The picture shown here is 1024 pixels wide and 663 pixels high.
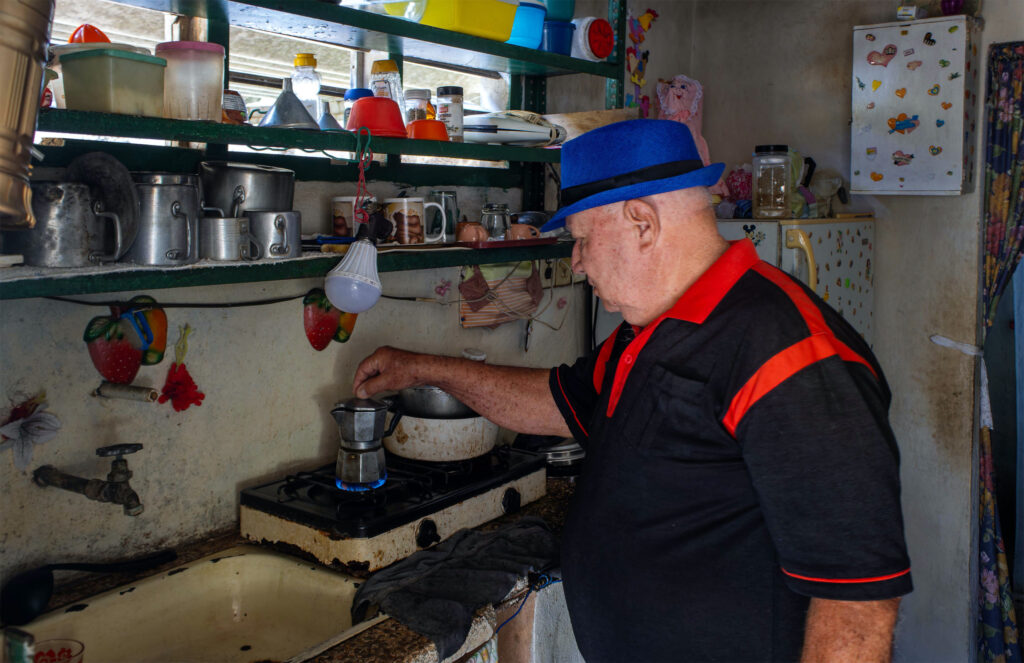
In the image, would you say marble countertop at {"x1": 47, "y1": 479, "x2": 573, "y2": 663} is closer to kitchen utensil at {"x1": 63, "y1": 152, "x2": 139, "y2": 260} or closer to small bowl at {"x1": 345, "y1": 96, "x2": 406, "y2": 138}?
kitchen utensil at {"x1": 63, "y1": 152, "x2": 139, "y2": 260}

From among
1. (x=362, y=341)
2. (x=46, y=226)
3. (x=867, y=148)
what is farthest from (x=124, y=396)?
(x=867, y=148)

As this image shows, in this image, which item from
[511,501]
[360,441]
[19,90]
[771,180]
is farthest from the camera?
[771,180]

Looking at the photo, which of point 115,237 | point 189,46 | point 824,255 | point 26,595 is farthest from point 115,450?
point 824,255

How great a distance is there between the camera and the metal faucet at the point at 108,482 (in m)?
1.68

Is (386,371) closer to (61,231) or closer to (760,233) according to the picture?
(61,231)

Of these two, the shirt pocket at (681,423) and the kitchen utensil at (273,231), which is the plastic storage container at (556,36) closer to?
the kitchen utensil at (273,231)

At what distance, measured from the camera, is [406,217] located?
2104mm

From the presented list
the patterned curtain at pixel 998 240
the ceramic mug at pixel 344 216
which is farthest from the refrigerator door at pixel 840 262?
the ceramic mug at pixel 344 216

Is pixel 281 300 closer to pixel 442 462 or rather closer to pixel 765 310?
pixel 442 462

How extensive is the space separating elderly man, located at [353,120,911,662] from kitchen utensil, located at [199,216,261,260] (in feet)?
2.02

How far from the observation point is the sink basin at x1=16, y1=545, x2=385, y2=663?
1762mm

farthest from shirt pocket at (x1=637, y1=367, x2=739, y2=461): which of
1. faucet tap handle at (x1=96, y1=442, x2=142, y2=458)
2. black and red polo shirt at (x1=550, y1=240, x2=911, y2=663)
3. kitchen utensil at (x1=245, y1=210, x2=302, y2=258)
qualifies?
faucet tap handle at (x1=96, y1=442, x2=142, y2=458)

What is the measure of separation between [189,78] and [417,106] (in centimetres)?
70

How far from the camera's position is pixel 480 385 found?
6.94 feet
